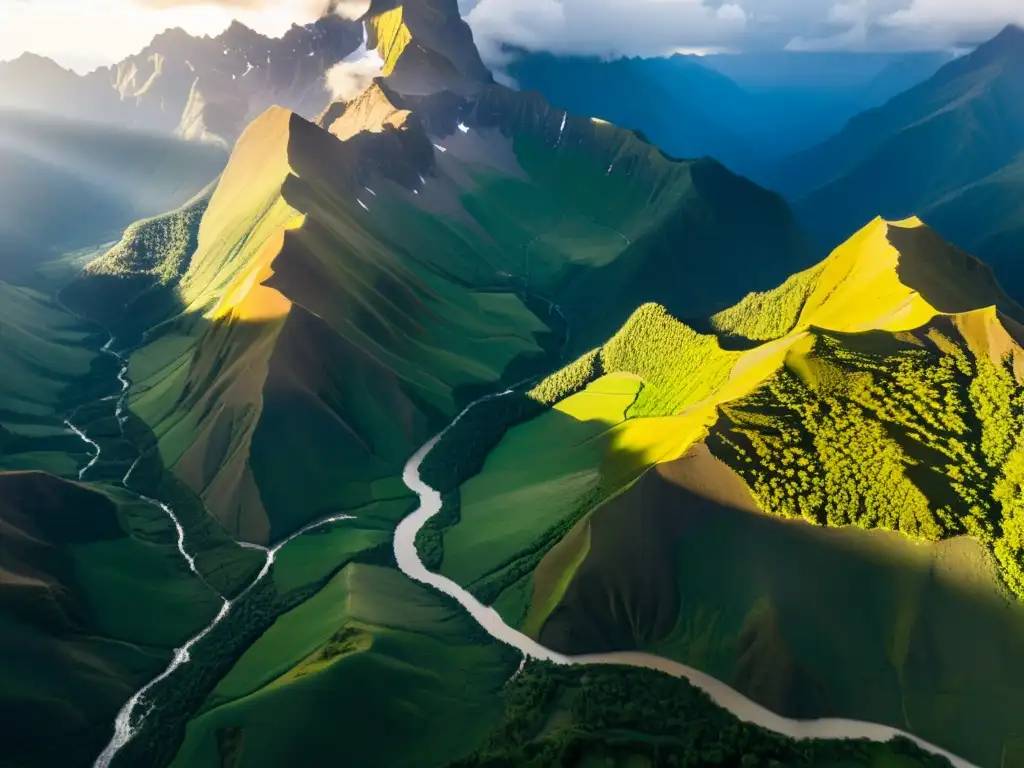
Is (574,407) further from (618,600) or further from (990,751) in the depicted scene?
(990,751)

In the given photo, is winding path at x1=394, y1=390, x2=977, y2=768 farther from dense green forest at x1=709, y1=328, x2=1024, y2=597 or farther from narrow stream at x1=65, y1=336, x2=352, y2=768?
dense green forest at x1=709, y1=328, x2=1024, y2=597

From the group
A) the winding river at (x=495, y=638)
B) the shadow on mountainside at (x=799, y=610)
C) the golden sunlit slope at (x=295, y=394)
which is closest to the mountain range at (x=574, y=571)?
the shadow on mountainside at (x=799, y=610)

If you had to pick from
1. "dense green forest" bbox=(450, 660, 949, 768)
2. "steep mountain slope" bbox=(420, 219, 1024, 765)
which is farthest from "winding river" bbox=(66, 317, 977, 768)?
"dense green forest" bbox=(450, 660, 949, 768)

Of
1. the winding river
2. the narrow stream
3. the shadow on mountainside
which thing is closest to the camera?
the winding river

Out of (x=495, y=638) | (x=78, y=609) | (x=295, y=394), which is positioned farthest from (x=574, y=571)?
(x=295, y=394)

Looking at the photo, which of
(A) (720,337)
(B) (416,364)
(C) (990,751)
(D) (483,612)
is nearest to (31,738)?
(D) (483,612)

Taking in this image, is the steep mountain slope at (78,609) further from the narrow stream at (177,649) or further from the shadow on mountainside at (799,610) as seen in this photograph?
the shadow on mountainside at (799,610)

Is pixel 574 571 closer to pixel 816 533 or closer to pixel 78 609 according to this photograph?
pixel 816 533
